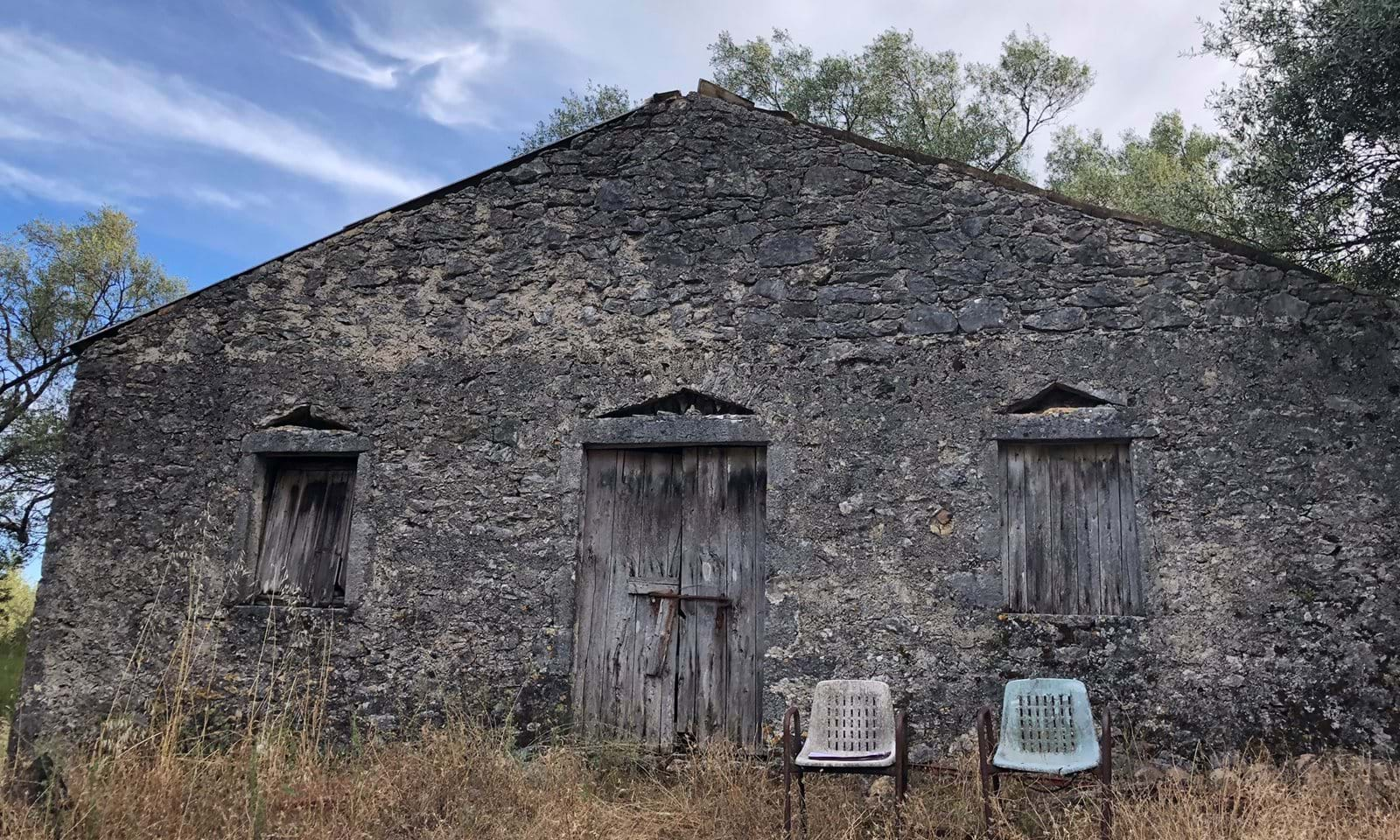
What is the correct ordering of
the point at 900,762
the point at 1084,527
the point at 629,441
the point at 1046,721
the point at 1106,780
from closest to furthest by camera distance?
the point at 1106,780
the point at 900,762
the point at 1046,721
the point at 1084,527
the point at 629,441

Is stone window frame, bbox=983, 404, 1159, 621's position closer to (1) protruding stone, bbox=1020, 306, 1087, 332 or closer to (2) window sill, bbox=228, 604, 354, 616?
(1) protruding stone, bbox=1020, 306, 1087, 332

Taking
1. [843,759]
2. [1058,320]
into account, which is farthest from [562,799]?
[1058,320]

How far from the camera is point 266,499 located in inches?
248

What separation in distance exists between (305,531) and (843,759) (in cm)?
376

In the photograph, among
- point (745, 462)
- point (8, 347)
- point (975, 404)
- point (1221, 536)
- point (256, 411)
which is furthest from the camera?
point (8, 347)

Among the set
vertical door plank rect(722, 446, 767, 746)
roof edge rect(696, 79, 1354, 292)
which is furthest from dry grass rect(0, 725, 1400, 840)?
roof edge rect(696, 79, 1354, 292)

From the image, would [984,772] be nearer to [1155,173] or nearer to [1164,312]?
[1164,312]

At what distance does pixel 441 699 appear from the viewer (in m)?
5.70

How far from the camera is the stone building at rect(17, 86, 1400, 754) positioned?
196 inches

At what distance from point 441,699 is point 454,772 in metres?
1.10

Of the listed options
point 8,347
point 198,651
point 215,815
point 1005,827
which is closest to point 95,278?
point 8,347

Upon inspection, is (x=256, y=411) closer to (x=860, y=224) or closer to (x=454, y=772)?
(x=454, y=772)

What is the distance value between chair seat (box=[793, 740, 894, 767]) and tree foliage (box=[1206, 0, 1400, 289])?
4482 mm

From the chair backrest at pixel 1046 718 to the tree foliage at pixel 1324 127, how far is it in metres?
3.66
